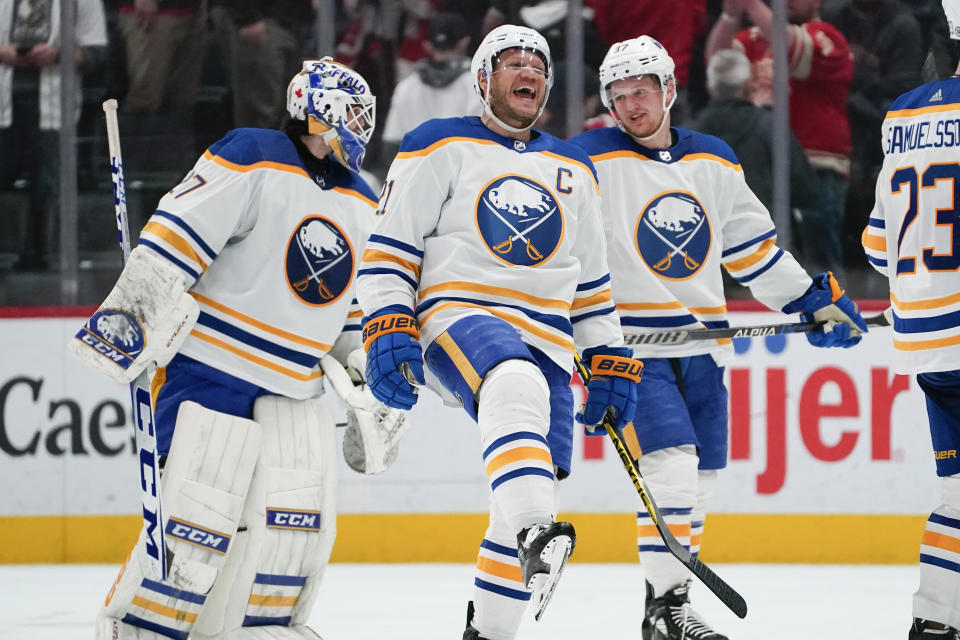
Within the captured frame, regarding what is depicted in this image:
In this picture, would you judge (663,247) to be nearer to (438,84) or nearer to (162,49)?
(438,84)

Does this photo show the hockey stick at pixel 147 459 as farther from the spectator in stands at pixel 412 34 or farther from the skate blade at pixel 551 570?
the spectator in stands at pixel 412 34

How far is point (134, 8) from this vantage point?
5508 mm

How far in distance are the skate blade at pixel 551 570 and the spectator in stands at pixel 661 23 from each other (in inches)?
136

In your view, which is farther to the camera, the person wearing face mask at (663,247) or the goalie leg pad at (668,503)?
the person wearing face mask at (663,247)

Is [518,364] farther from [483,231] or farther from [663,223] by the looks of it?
[663,223]

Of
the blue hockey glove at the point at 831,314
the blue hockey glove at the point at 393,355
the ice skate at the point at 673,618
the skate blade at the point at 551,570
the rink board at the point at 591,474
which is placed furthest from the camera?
the rink board at the point at 591,474

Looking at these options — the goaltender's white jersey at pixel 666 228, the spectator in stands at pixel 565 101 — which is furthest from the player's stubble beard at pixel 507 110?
the spectator in stands at pixel 565 101

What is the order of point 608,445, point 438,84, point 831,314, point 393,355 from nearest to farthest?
point 393,355, point 831,314, point 608,445, point 438,84

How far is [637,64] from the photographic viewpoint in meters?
3.38

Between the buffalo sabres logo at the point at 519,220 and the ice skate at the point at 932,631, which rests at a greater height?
the buffalo sabres logo at the point at 519,220

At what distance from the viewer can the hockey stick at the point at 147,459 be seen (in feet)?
8.32

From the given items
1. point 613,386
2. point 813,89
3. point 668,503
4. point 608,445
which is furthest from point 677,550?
point 813,89

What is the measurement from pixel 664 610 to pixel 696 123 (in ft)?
8.80

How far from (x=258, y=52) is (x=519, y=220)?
3114 millimetres
